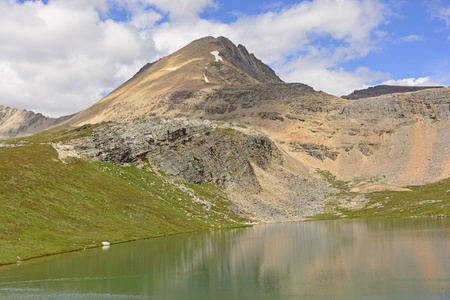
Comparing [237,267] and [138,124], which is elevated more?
[138,124]

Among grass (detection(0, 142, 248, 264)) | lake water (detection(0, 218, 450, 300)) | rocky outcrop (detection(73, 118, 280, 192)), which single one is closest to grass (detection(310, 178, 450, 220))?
rocky outcrop (detection(73, 118, 280, 192))

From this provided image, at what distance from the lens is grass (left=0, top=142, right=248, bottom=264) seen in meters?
85.9

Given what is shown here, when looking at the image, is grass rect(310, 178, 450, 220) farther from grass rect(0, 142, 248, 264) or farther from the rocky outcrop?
grass rect(0, 142, 248, 264)

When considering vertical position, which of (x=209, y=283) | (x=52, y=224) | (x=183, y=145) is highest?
(x=183, y=145)

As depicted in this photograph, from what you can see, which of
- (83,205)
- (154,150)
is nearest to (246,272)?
(83,205)

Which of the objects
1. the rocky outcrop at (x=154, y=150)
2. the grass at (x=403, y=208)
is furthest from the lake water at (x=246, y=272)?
the rocky outcrop at (x=154, y=150)

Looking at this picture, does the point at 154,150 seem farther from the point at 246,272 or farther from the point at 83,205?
the point at 246,272

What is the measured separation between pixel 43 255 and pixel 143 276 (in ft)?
90.8

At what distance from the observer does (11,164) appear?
378ft

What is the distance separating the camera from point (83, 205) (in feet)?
363

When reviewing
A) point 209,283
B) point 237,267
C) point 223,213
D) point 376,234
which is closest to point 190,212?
point 223,213

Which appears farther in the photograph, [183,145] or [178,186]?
[183,145]

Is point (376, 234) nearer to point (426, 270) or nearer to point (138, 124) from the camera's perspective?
point (426, 270)

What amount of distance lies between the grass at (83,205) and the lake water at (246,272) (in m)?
8.48
